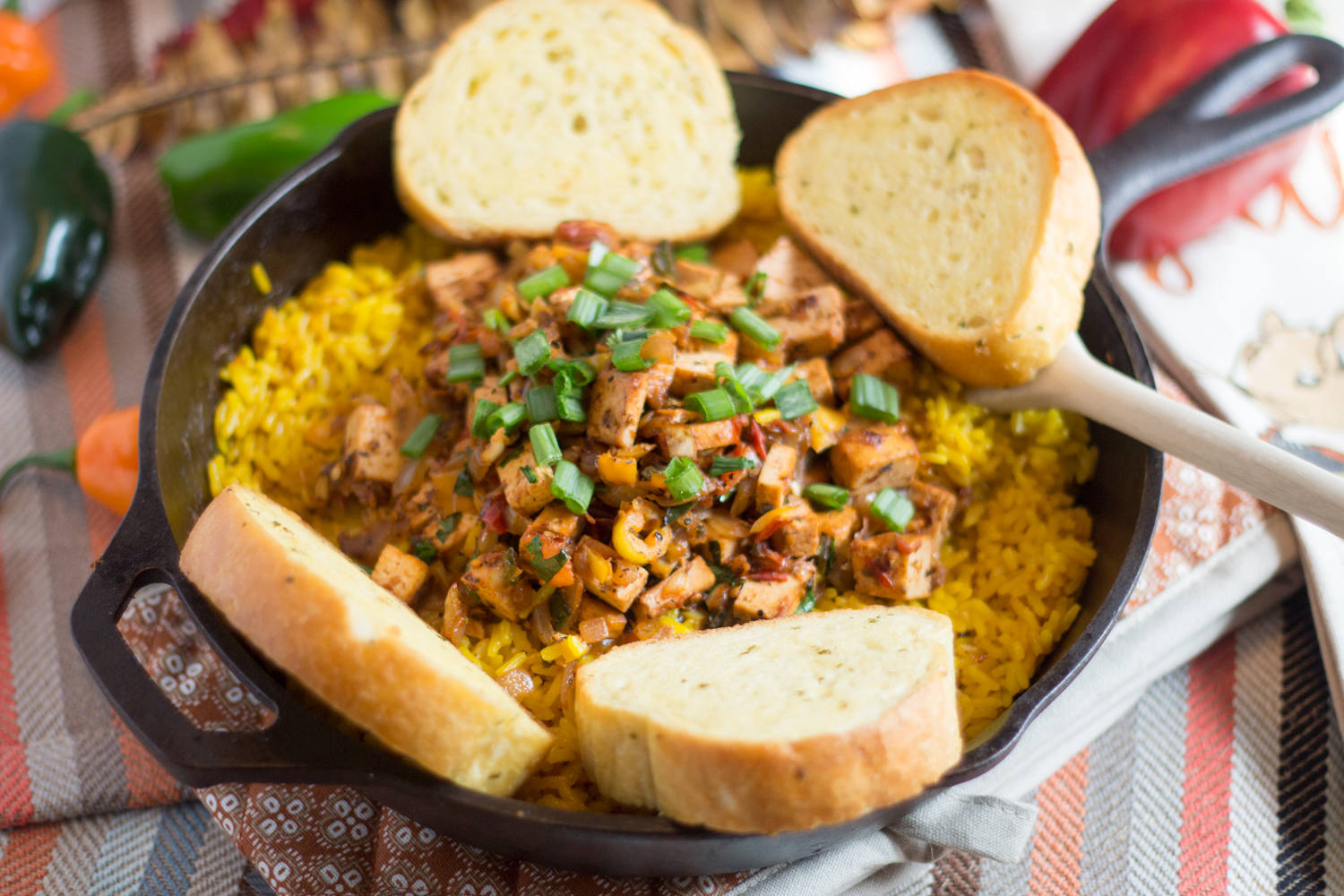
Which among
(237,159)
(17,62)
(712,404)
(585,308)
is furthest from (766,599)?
(17,62)

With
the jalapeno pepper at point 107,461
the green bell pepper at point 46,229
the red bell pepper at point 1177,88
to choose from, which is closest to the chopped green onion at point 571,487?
the jalapeno pepper at point 107,461

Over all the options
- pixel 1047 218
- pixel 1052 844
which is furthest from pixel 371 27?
pixel 1052 844

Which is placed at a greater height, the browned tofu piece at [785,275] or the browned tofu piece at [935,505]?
the browned tofu piece at [785,275]

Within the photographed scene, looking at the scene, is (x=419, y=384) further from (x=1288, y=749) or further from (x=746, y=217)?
(x=1288, y=749)

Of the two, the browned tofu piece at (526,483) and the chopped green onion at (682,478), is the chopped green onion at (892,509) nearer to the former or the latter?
the chopped green onion at (682,478)

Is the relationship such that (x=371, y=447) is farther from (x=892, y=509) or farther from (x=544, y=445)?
(x=892, y=509)

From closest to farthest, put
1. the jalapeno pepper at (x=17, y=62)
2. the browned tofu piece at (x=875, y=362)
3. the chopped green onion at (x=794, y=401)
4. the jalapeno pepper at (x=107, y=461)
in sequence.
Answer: the chopped green onion at (x=794, y=401)
the browned tofu piece at (x=875, y=362)
the jalapeno pepper at (x=107, y=461)
the jalapeno pepper at (x=17, y=62)

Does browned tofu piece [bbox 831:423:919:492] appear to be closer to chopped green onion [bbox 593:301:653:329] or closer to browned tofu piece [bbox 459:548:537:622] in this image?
chopped green onion [bbox 593:301:653:329]

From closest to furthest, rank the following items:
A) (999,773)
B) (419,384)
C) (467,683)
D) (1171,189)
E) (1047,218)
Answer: (467,683)
(999,773)
(1047,218)
(419,384)
(1171,189)
